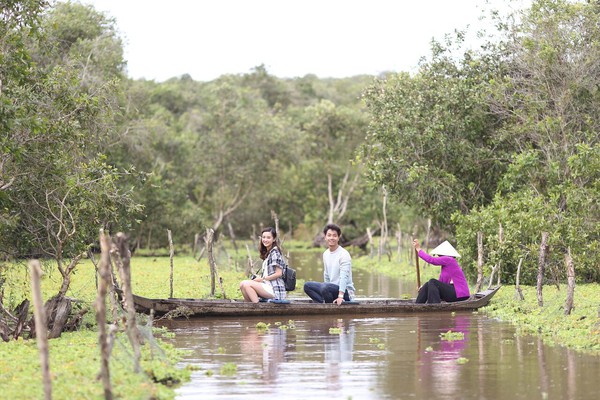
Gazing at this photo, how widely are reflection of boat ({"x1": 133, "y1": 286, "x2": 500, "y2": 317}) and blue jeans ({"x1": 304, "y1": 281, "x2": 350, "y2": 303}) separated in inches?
6.9

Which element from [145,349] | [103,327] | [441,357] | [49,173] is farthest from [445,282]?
[103,327]

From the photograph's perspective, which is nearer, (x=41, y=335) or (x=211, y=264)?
(x=41, y=335)

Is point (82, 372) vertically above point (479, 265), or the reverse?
point (479, 265)

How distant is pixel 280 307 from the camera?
17219mm

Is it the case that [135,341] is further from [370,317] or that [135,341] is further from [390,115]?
[390,115]

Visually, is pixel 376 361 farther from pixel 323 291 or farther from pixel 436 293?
pixel 436 293

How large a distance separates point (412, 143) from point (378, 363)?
572 inches

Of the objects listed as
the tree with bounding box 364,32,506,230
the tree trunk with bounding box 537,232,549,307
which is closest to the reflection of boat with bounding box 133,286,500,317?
the tree trunk with bounding box 537,232,549,307

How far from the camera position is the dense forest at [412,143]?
1585 centimetres

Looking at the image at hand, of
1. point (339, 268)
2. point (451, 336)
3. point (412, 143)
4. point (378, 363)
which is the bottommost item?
point (378, 363)

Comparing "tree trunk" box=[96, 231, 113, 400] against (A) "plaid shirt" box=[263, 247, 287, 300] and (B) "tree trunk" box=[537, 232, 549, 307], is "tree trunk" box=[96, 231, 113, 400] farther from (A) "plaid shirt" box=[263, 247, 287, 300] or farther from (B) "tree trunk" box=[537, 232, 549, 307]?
(B) "tree trunk" box=[537, 232, 549, 307]

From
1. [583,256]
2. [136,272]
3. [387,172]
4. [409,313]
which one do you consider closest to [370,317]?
[409,313]

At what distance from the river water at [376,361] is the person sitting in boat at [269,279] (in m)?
0.62

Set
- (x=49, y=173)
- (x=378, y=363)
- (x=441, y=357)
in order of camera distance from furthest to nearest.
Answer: (x=49, y=173) < (x=441, y=357) < (x=378, y=363)
